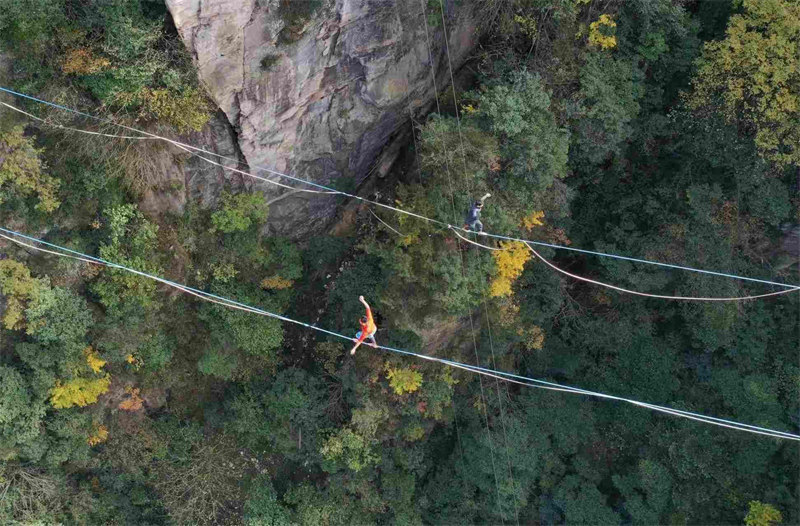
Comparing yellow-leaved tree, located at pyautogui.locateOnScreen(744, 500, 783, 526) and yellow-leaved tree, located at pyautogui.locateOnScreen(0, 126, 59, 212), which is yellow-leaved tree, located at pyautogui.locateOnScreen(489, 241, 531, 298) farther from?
yellow-leaved tree, located at pyautogui.locateOnScreen(744, 500, 783, 526)

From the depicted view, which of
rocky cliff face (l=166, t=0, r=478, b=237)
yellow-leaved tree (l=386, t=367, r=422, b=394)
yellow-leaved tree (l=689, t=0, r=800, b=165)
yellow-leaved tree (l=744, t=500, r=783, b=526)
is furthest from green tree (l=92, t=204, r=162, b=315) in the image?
yellow-leaved tree (l=744, t=500, r=783, b=526)

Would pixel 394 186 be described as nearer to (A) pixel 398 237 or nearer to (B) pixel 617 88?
(A) pixel 398 237

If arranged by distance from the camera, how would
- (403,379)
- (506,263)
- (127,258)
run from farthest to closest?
(403,379) < (506,263) < (127,258)

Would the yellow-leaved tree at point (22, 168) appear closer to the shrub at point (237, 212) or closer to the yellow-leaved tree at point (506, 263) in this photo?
the shrub at point (237, 212)

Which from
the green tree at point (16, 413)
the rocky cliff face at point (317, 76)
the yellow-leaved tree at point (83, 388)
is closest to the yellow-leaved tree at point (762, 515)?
the rocky cliff face at point (317, 76)

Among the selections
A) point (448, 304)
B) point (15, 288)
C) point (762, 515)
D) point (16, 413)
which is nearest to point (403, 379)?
point (448, 304)

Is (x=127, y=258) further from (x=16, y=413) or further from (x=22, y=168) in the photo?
(x=16, y=413)

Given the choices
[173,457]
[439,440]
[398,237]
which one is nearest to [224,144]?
[398,237]
